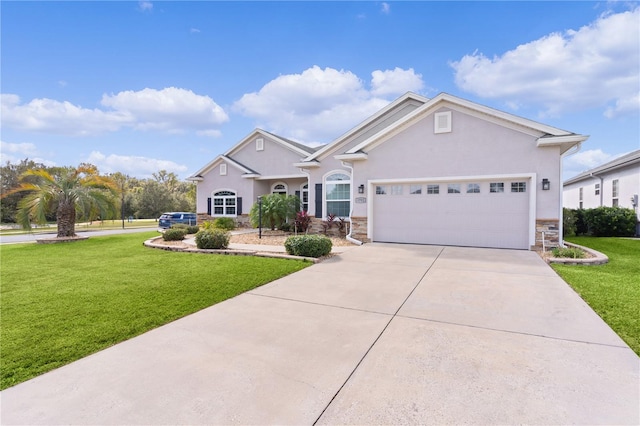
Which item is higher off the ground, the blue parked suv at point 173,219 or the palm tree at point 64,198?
the palm tree at point 64,198

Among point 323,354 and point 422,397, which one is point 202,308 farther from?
point 422,397

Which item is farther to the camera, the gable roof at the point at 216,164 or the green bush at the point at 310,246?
the gable roof at the point at 216,164

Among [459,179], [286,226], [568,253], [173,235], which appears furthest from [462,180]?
[173,235]

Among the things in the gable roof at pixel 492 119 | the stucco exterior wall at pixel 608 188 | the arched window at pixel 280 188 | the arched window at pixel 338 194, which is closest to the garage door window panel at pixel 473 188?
the gable roof at pixel 492 119

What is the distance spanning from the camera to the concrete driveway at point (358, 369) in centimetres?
237

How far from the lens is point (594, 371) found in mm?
2928

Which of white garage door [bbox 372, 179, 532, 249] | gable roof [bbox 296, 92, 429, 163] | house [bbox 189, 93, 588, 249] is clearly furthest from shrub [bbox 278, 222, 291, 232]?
white garage door [bbox 372, 179, 532, 249]

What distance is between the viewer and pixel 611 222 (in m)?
14.9

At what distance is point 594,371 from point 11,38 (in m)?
15.9

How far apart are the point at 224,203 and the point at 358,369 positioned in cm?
1892

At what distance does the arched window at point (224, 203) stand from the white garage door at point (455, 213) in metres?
11.3

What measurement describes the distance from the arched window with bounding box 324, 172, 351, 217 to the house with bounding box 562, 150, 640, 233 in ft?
45.6

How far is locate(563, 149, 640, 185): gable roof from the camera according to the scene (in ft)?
49.4

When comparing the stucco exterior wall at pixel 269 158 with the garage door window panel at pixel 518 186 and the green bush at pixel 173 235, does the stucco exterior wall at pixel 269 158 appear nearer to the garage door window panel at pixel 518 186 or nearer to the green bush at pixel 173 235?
A: the green bush at pixel 173 235
